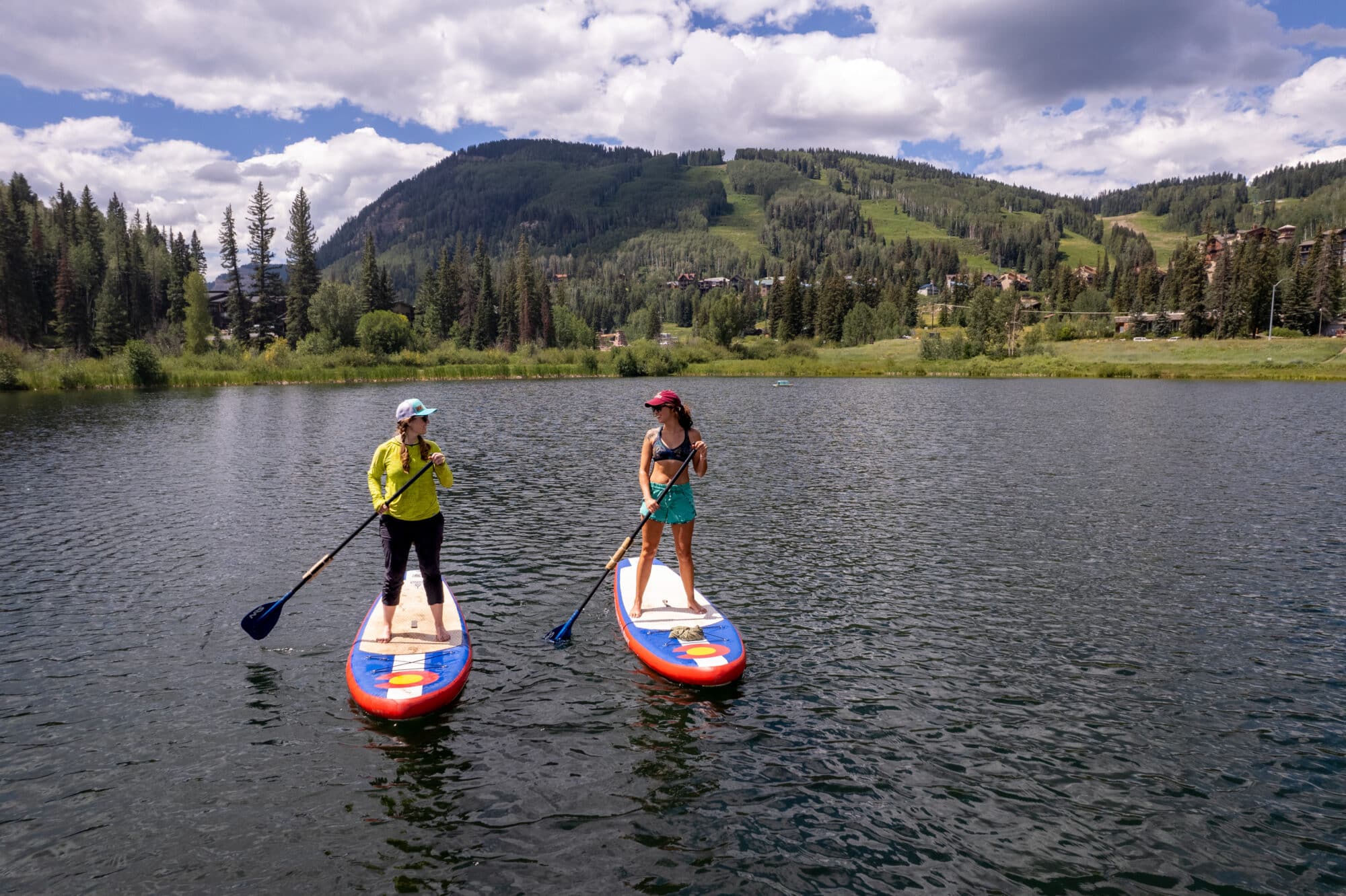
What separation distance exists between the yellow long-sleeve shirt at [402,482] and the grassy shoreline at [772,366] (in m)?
96.6

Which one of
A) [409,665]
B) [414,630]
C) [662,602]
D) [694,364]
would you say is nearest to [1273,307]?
[694,364]

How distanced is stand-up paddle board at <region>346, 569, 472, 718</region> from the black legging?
72 cm

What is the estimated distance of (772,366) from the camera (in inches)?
5458

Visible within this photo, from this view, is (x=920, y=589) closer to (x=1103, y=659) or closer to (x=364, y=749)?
(x=1103, y=659)

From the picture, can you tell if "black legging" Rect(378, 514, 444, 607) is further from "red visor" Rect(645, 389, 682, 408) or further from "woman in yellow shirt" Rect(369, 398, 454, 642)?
"red visor" Rect(645, 389, 682, 408)

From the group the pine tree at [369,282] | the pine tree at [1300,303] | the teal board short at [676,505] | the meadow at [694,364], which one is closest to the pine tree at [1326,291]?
the pine tree at [1300,303]

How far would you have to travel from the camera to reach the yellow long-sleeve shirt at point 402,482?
1215 cm

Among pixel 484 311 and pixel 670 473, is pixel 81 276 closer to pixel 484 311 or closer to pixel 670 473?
pixel 484 311

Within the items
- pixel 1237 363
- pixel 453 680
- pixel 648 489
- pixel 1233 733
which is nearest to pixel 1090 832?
pixel 1233 733

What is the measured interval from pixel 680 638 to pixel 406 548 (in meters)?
4.94

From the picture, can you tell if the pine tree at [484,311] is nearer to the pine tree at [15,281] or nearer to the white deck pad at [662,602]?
the pine tree at [15,281]

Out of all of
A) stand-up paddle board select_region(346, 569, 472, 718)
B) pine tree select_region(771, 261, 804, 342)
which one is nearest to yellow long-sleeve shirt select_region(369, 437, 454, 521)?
stand-up paddle board select_region(346, 569, 472, 718)

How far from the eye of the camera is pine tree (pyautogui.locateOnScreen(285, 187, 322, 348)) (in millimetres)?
129875

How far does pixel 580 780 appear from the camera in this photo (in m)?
9.73
